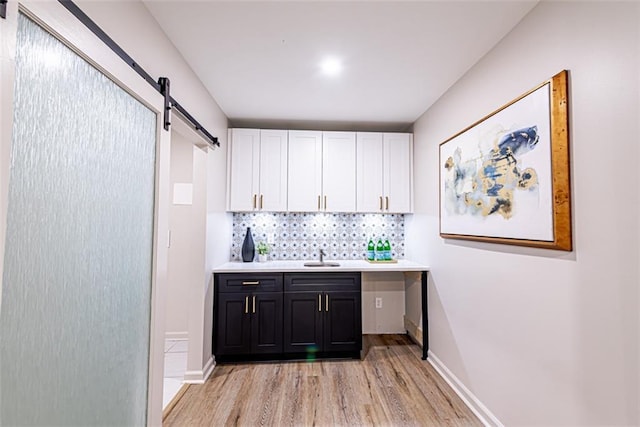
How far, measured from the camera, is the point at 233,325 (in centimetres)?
289

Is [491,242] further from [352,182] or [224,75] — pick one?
[224,75]

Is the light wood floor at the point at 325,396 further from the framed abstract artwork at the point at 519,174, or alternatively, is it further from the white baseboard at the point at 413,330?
the framed abstract artwork at the point at 519,174

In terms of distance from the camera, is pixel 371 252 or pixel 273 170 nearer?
pixel 273 170

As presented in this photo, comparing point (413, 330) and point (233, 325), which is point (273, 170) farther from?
point (413, 330)

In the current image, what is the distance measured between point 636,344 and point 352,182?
8.54 feet

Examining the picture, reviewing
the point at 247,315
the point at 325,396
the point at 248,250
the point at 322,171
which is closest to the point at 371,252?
the point at 322,171

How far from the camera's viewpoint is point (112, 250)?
132 centimetres

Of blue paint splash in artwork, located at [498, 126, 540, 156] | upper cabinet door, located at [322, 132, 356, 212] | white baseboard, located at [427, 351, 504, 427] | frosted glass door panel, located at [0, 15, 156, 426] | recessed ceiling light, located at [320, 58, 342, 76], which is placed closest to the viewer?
frosted glass door panel, located at [0, 15, 156, 426]

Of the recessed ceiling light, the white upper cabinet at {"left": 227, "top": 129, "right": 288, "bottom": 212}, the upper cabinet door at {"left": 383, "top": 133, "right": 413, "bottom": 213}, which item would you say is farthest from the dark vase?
the recessed ceiling light

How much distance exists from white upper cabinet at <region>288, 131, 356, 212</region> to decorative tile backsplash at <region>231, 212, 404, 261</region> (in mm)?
331

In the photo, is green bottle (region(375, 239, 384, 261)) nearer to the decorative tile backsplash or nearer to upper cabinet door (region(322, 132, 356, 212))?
the decorative tile backsplash

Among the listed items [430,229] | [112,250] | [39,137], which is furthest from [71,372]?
[430,229]

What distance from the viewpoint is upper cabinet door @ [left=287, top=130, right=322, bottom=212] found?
133 inches

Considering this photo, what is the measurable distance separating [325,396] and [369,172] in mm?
2261
